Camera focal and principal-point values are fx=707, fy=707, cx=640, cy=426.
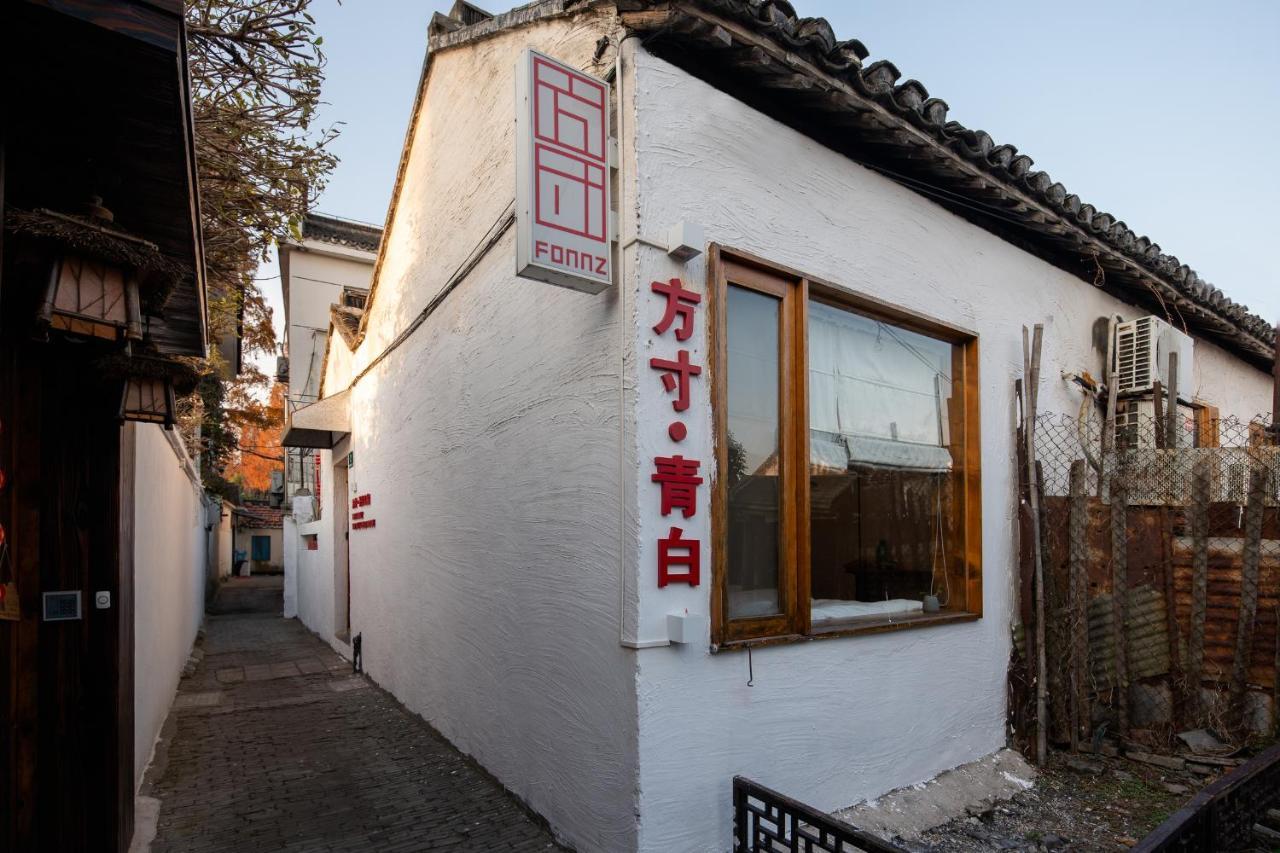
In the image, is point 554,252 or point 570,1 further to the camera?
point 570,1

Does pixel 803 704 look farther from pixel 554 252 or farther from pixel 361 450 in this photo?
pixel 361 450

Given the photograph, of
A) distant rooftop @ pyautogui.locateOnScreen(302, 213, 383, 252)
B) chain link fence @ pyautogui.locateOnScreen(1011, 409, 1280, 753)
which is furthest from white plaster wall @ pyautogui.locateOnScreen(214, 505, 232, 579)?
chain link fence @ pyautogui.locateOnScreen(1011, 409, 1280, 753)

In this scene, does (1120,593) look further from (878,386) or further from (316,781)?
(316,781)

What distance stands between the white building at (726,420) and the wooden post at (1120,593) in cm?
68

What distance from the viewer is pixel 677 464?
3.44 meters

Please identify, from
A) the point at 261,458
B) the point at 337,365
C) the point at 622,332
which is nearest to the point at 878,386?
the point at 622,332

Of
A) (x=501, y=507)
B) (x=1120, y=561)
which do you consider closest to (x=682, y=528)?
(x=501, y=507)

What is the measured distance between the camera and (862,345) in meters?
4.64

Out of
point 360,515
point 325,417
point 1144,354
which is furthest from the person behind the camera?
point 325,417

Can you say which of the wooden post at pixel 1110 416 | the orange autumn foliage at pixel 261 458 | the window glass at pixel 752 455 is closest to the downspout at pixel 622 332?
the window glass at pixel 752 455

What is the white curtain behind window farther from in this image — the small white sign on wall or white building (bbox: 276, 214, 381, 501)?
white building (bbox: 276, 214, 381, 501)

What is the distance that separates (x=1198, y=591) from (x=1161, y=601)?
9.9 inches

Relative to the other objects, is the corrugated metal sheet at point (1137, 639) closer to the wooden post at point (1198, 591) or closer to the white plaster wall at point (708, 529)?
the wooden post at point (1198, 591)

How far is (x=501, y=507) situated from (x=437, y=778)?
197 cm
